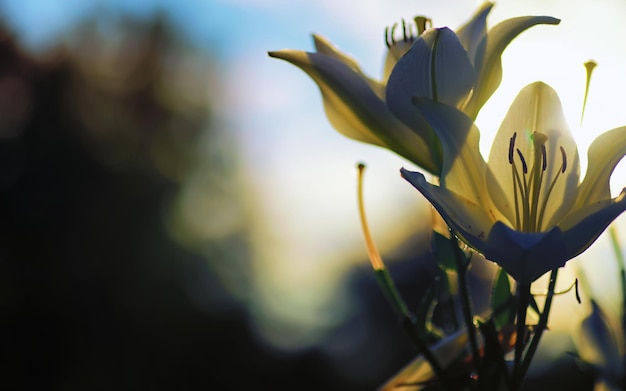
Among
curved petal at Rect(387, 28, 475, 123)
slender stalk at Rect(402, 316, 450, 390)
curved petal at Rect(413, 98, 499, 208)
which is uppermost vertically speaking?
curved petal at Rect(387, 28, 475, 123)

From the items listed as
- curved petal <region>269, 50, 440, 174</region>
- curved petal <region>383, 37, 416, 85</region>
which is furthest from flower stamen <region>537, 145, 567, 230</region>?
curved petal <region>383, 37, 416, 85</region>

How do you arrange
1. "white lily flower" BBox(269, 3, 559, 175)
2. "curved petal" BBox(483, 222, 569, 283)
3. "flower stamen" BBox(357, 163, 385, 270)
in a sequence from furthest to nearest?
"flower stamen" BBox(357, 163, 385, 270)
"white lily flower" BBox(269, 3, 559, 175)
"curved petal" BBox(483, 222, 569, 283)

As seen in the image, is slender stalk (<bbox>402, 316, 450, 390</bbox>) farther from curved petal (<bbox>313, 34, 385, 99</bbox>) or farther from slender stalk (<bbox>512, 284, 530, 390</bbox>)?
curved petal (<bbox>313, 34, 385, 99</bbox>)

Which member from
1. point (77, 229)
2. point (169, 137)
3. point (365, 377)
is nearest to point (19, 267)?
point (77, 229)

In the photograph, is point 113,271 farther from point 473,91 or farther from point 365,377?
point 473,91

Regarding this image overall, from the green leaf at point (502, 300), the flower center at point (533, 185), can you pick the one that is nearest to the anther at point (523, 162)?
the flower center at point (533, 185)

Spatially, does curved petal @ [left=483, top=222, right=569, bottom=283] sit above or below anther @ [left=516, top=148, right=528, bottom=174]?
below

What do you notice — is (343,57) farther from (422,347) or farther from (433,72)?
(422,347)
